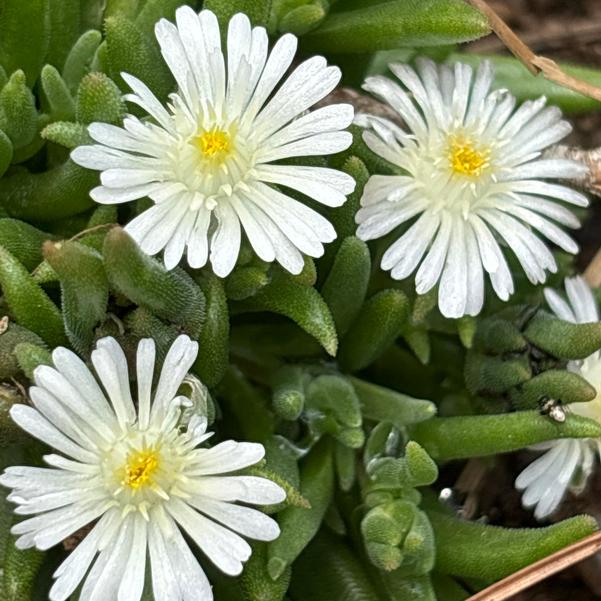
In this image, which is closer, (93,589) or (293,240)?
(93,589)

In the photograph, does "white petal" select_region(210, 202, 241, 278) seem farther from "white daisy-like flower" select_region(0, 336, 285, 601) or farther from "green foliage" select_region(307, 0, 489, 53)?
"green foliage" select_region(307, 0, 489, 53)

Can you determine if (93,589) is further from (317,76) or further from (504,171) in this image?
(504,171)

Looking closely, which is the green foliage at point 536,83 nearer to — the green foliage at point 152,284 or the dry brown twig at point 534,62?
the dry brown twig at point 534,62

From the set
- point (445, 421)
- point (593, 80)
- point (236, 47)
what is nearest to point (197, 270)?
point (236, 47)

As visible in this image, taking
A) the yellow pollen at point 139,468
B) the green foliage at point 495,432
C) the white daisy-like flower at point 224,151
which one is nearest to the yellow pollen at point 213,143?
the white daisy-like flower at point 224,151

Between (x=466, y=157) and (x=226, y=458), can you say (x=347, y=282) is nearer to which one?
(x=466, y=157)

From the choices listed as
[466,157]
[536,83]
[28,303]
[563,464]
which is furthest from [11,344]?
[536,83]

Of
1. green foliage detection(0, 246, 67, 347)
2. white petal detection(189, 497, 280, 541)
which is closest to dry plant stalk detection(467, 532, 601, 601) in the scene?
white petal detection(189, 497, 280, 541)
